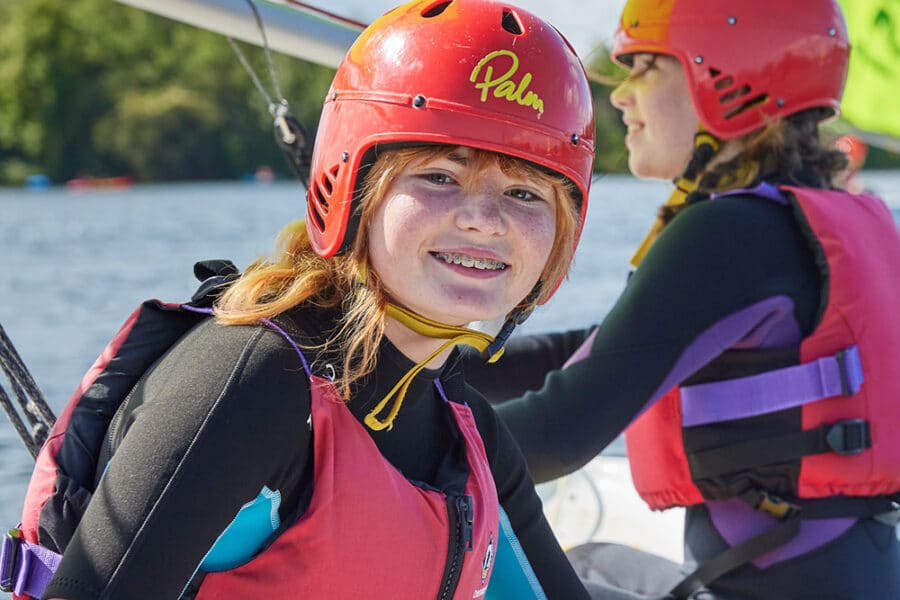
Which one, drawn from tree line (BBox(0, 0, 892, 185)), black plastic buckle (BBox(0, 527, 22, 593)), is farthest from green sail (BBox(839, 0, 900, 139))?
tree line (BBox(0, 0, 892, 185))

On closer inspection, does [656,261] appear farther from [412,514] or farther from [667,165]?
[412,514]

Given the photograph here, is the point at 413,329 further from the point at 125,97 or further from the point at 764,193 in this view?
the point at 125,97

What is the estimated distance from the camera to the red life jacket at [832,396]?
7.79ft

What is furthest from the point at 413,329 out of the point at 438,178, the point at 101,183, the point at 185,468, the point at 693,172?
the point at 101,183

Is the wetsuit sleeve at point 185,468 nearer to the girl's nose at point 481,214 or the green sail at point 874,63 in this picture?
the girl's nose at point 481,214

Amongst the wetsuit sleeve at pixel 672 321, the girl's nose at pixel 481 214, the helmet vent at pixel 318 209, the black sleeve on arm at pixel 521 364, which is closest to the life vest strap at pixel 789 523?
the wetsuit sleeve at pixel 672 321

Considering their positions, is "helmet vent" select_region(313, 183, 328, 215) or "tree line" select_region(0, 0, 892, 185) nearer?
"helmet vent" select_region(313, 183, 328, 215)

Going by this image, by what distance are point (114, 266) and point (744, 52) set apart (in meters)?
8.51

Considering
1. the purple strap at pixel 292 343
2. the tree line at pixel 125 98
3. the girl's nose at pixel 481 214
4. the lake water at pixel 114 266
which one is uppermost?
the girl's nose at pixel 481 214

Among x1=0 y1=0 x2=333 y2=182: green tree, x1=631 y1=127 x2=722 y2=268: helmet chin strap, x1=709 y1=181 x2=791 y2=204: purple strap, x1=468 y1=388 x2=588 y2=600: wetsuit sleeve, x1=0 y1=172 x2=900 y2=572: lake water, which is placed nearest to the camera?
x1=468 y1=388 x2=588 y2=600: wetsuit sleeve

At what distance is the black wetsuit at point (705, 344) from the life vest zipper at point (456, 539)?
0.53m

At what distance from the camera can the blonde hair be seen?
164 centimetres

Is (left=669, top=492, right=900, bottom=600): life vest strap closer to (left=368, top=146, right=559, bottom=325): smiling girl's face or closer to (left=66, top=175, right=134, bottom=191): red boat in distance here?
(left=368, top=146, right=559, bottom=325): smiling girl's face

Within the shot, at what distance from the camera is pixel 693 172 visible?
8.83 feet
